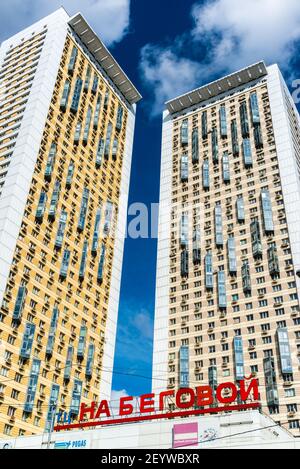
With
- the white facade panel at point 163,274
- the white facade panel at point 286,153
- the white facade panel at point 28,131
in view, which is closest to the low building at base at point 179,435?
the white facade panel at point 28,131

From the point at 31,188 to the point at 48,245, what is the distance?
9.85m

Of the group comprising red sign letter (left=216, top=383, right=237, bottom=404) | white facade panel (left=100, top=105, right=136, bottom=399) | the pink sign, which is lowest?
the pink sign

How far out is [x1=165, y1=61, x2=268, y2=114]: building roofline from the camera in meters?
112

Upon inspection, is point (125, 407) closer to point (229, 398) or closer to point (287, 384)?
point (229, 398)

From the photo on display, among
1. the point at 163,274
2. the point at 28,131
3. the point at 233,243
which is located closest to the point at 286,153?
the point at 233,243

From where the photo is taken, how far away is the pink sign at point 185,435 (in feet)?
181

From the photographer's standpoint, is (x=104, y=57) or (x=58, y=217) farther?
(x=104, y=57)

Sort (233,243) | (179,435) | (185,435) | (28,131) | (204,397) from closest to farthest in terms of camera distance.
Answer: (185,435) < (179,435) < (204,397) < (28,131) < (233,243)

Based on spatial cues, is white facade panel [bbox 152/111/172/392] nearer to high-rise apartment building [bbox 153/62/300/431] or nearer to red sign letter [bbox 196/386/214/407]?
high-rise apartment building [bbox 153/62/300/431]

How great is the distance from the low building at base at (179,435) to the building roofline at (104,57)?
85.3 m

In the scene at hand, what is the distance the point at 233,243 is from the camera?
90188 millimetres

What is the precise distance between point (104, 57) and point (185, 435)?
90018 millimetres

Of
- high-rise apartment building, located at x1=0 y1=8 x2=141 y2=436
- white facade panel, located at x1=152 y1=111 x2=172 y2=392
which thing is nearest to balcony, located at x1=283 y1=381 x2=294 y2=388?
white facade panel, located at x1=152 y1=111 x2=172 y2=392
